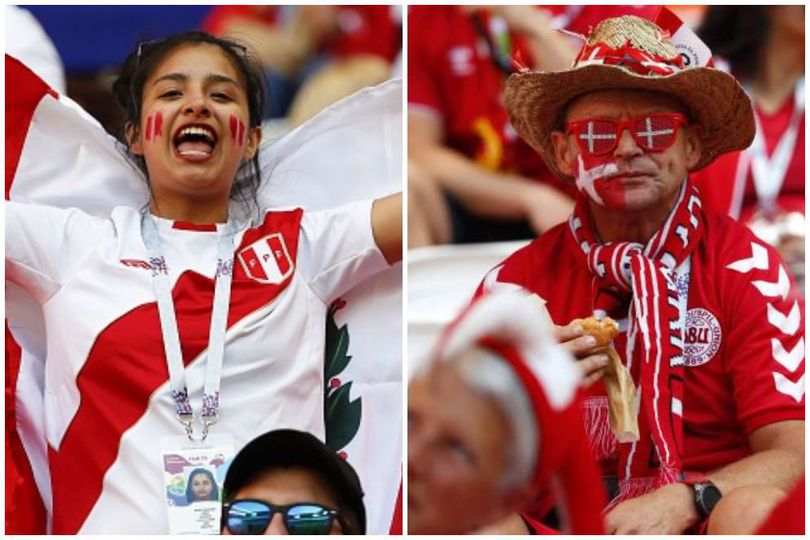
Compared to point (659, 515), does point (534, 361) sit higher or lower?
higher

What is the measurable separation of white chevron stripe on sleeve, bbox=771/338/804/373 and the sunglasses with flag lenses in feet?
1.36

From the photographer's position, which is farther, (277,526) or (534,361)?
(277,526)

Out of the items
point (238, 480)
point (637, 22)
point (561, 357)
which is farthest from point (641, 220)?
point (561, 357)

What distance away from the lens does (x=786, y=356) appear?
125 inches

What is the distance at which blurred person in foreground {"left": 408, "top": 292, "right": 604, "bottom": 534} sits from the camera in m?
1.90

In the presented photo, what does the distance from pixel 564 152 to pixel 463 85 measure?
1.60 feet

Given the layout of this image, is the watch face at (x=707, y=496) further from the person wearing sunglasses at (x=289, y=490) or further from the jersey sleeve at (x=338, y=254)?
the jersey sleeve at (x=338, y=254)

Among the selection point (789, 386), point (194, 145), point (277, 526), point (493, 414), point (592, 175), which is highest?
point (194, 145)

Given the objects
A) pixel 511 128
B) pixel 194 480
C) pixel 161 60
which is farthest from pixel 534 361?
pixel 161 60

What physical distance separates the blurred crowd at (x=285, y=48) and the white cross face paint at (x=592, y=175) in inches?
20.3

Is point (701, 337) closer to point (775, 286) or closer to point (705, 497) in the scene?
point (775, 286)

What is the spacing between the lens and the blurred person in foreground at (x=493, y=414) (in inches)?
74.6

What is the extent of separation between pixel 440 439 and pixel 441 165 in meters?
1.71

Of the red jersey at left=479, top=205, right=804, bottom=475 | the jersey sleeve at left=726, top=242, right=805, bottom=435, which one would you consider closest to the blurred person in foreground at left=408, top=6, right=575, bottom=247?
the red jersey at left=479, top=205, right=804, bottom=475
